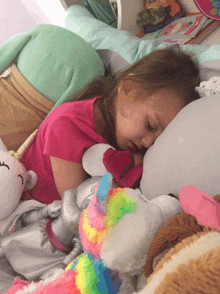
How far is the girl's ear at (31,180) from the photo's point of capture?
77 cm

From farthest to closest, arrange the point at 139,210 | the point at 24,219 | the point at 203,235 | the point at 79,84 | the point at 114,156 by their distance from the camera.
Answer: the point at 79,84
the point at 24,219
the point at 114,156
the point at 139,210
the point at 203,235

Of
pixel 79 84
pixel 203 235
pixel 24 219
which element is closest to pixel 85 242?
pixel 203 235

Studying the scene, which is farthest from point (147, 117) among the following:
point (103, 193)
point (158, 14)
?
point (158, 14)

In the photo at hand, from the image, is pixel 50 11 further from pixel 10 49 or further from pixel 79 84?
pixel 79 84

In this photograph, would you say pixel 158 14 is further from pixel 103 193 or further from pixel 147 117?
pixel 103 193

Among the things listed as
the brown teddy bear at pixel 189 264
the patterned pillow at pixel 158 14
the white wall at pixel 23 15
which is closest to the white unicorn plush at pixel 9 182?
the brown teddy bear at pixel 189 264

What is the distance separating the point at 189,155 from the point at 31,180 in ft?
1.74

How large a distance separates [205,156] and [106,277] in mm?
265

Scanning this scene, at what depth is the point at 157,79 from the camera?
0.76 metres

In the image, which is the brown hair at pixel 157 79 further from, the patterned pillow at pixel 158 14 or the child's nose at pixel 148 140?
the patterned pillow at pixel 158 14

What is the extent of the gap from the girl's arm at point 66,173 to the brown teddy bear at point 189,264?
1.49 ft

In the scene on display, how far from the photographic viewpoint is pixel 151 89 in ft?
2.40

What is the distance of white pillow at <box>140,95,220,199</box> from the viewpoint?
418 millimetres

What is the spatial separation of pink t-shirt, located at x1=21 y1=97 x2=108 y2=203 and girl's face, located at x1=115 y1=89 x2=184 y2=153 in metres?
0.09
